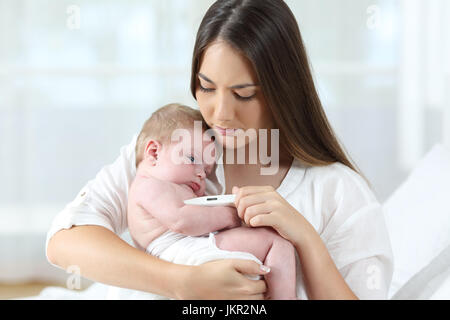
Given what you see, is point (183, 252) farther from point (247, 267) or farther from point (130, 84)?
point (130, 84)

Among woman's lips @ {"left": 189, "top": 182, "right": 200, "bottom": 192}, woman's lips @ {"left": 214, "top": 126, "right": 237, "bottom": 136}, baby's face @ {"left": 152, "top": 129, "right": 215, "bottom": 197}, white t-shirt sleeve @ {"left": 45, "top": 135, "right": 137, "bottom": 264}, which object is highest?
woman's lips @ {"left": 214, "top": 126, "right": 237, "bottom": 136}

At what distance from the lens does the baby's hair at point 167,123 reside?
1.16 metres

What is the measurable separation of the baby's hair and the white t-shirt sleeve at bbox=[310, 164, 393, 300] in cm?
33

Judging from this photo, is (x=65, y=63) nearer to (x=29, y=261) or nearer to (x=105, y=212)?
(x=29, y=261)

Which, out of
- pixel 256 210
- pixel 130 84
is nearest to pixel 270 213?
pixel 256 210

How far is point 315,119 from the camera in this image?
116 centimetres

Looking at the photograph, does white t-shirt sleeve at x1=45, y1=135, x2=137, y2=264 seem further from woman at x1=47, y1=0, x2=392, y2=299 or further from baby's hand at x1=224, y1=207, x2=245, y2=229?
baby's hand at x1=224, y1=207, x2=245, y2=229

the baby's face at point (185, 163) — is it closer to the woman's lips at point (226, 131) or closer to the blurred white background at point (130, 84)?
the woman's lips at point (226, 131)

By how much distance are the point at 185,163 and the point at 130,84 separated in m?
1.83

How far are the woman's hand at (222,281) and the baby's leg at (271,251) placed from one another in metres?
0.03

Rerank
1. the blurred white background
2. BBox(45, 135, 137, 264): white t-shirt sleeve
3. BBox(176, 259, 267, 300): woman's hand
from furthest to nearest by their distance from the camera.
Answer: the blurred white background → BBox(45, 135, 137, 264): white t-shirt sleeve → BBox(176, 259, 267, 300): woman's hand

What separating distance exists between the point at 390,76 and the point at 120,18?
4.66 feet

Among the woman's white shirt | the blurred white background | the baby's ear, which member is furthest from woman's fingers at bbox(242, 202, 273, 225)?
the blurred white background

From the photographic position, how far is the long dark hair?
1.05 metres
